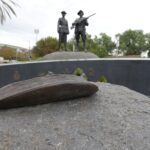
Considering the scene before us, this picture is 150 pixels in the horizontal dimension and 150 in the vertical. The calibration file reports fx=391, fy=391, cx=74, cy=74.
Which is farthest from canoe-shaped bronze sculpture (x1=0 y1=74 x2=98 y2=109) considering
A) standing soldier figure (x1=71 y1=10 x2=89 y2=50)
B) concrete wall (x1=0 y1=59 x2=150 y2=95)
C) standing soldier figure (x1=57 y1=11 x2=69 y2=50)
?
standing soldier figure (x1=57 y1=11 x2=69 y2=50)

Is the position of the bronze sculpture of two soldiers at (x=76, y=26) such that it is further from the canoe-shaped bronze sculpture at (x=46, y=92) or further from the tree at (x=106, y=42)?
the tree at (x=106, y=42)

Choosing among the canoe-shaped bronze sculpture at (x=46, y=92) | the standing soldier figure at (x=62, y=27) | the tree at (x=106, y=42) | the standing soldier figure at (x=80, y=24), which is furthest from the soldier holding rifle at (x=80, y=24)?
the tree at (x=106, y=42)

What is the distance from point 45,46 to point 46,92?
50.5 metres

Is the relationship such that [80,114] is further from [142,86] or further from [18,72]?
[18,72]

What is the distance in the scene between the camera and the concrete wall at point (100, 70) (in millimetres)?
12173

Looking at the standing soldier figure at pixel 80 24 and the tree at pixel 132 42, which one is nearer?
the standing soldier figure at pixel 80 24

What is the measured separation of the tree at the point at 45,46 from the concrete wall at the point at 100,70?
38206mm

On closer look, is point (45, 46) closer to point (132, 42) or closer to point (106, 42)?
point (106, 42)

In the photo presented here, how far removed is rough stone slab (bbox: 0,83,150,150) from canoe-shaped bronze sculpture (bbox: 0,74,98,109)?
50 millimetres

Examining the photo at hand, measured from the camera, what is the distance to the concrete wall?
12.2 metres

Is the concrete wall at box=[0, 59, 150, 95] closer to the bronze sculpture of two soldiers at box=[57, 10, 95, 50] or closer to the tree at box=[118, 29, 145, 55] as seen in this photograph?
the bronze sculpture of two soldiers at box=[57, 10, 95, 50]

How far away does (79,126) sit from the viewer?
288 centimetres

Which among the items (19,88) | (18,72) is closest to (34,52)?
(18,72)

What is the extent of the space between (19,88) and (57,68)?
34.6 feet
